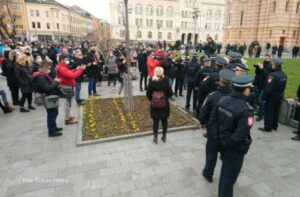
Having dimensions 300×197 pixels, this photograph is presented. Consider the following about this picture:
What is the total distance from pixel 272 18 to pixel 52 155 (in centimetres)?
4376

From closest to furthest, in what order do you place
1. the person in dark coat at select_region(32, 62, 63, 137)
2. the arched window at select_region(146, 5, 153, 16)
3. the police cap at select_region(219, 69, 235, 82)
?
the police cap at select_region(219, 69, 235, 82) < the person in dark coat at select_region(32, 62, 63, 137) < the arched window at select_region(146, 5, 153, 16)

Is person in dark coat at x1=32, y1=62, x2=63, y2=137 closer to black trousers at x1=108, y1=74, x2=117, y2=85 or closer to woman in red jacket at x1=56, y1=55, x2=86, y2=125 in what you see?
woman in red jacket at x1=56, y1=55, x2=86, y2=125

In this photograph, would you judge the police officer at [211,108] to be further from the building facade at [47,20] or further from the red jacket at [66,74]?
the building facade at [47,20]

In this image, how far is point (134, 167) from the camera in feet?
15.3

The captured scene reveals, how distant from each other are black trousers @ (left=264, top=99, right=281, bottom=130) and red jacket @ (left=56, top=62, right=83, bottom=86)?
5.89 m

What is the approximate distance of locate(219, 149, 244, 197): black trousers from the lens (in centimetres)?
317

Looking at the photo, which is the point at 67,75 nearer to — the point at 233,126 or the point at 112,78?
the point at 233,126

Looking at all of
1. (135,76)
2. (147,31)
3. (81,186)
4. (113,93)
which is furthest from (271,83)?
(147,31)

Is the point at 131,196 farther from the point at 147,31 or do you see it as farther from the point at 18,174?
the point at 147,31

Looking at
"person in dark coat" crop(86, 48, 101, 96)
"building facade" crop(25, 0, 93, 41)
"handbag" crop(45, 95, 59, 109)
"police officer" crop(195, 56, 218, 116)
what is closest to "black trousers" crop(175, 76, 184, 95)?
"police officer" crop(195, 56, 218, 116)

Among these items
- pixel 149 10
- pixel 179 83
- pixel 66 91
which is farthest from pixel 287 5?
pixel 149 10

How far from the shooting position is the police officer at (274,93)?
19.5ft

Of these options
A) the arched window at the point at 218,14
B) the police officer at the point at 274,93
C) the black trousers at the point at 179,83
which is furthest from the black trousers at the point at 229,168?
the arched window at the point at 218,14

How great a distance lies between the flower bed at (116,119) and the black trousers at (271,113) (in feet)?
7.16
